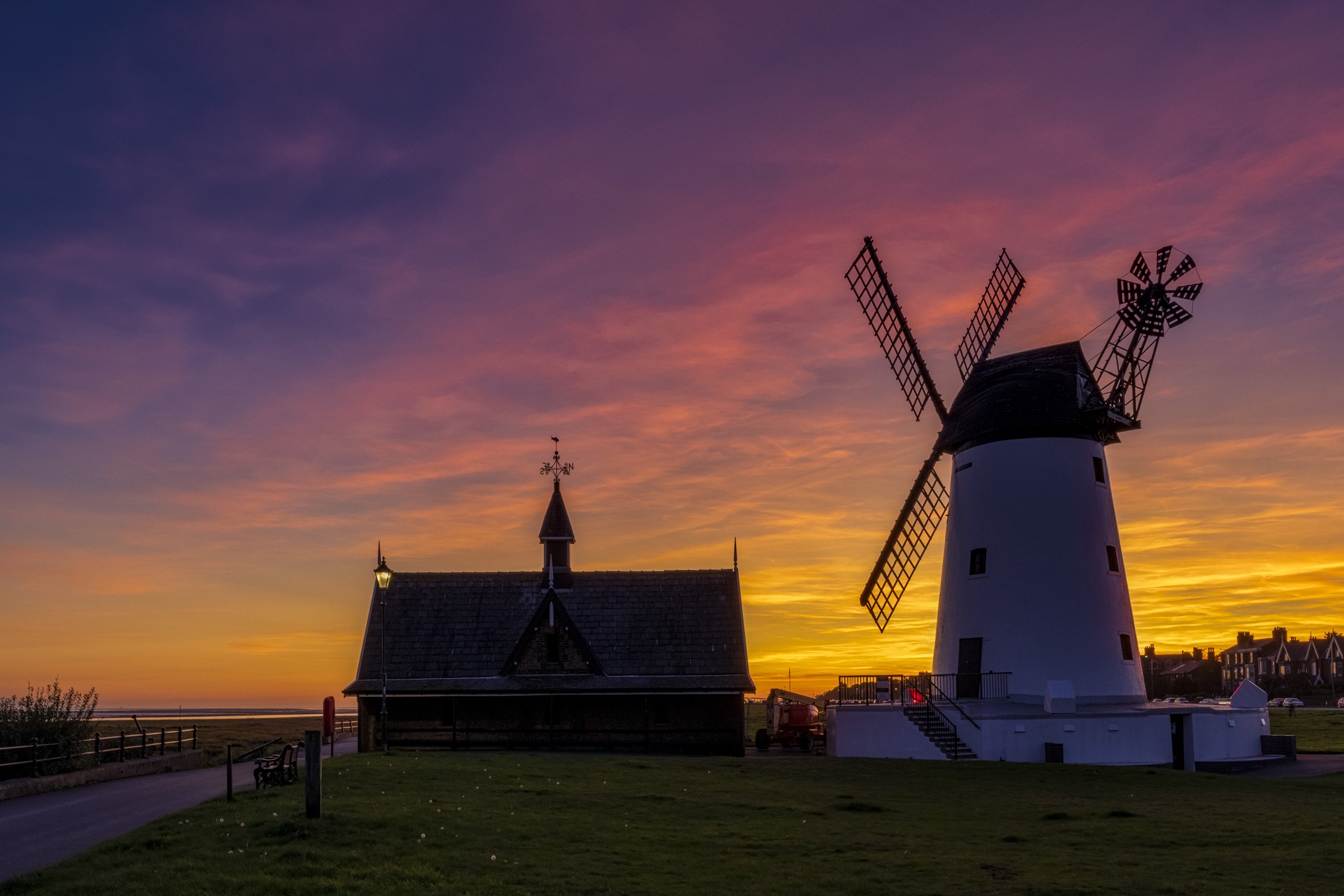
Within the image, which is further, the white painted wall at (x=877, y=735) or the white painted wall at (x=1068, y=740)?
the white painted wall at (x=877, y=735)

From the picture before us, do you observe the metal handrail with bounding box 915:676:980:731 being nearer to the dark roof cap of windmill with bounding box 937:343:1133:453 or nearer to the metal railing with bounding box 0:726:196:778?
the dark roof cap of windmill with bounding box 937:343:1133:453

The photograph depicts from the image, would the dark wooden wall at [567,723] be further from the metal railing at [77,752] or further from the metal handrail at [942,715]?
the metal railing at [77,752]

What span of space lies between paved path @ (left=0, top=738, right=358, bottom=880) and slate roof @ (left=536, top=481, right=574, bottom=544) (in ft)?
59.8

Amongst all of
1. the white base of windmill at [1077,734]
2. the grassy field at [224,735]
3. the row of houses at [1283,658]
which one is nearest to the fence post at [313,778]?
the grassy field at [224,735]

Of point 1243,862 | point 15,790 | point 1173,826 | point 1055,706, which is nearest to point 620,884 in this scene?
point 1243,862

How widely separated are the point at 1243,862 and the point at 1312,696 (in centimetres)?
14248

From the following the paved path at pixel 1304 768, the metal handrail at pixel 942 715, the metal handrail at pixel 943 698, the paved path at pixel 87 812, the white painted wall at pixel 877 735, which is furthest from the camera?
the white painted wall at pixel 877 735

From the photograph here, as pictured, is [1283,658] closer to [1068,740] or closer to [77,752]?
[1068,740]

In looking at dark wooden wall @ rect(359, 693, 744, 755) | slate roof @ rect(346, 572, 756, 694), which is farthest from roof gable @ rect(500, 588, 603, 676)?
dark wooden wall @ rect(359, 693, 744, 755)

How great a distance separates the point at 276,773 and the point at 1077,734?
23805 mm

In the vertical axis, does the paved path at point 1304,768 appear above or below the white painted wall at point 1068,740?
below

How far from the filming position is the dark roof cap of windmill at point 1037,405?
3744 cm

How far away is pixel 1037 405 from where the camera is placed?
37.8 metres

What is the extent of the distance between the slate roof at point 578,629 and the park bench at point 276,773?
17.0 metres
